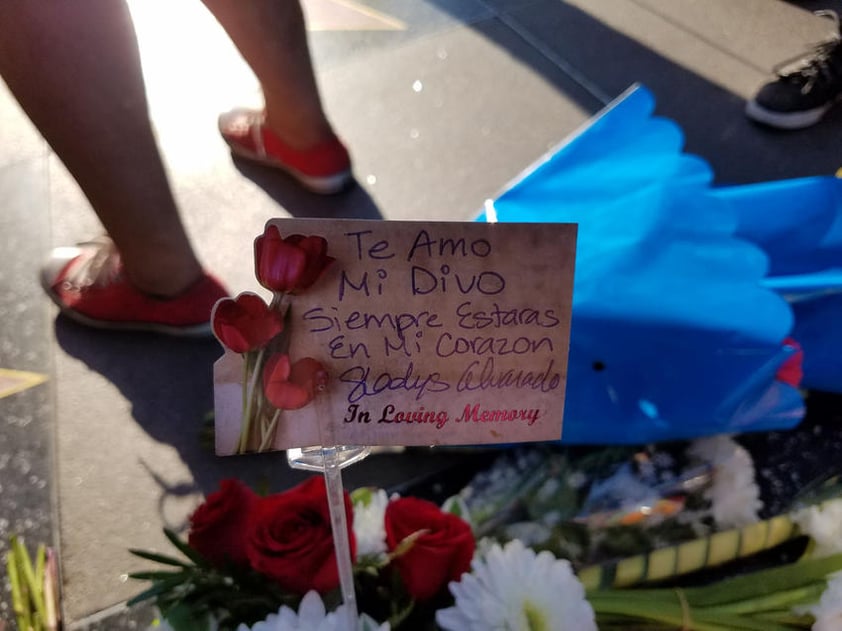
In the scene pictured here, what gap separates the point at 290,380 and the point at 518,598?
0.87 ft

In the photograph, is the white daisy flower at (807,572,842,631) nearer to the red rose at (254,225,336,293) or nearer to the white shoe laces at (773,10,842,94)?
the red rose at (254,225,336,293)

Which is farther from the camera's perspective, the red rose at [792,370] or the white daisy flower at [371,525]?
the red rose at [792,370]

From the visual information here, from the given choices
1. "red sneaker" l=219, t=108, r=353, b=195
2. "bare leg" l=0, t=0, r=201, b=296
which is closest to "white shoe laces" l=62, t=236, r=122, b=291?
"bare leg" l=0, t=0, r=201, b=296

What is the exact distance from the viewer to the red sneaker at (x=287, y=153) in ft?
4.57

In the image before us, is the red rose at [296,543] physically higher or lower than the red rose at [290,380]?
lower

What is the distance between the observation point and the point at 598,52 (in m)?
1.75

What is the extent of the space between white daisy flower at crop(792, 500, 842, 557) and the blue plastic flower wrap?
15cm

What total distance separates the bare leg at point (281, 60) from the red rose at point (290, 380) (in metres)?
0.80

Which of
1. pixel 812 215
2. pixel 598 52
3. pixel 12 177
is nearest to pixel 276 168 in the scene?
pixel 12 177

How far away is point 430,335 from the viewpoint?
0.51 metres

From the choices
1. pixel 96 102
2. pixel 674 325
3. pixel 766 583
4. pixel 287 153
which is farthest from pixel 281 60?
pixel 766 583

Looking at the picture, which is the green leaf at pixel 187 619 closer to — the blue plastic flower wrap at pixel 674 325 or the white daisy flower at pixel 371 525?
the white daisy flower at pixel 371 525

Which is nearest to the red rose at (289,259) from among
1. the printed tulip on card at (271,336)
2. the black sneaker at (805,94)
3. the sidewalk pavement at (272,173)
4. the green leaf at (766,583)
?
the printed tulip on card at (271,336)

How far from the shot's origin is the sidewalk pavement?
1.05 m
